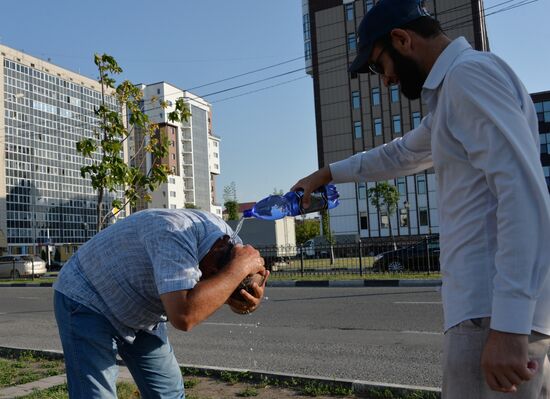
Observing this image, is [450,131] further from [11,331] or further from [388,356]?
[11,331]

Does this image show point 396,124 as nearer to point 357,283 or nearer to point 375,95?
point 375,95

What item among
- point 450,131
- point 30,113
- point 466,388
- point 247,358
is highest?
point 30,113

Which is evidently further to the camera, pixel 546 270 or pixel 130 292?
pixel 130 292

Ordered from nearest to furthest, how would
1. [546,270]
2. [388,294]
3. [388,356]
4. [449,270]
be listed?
[546,270]
[449,270]
[388,356]
[388,294]

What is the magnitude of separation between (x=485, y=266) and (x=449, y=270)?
0.44ft

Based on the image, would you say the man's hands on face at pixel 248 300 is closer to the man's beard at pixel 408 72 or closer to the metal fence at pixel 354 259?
the man's beard at pixel 408 72

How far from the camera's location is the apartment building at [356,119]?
53.2m

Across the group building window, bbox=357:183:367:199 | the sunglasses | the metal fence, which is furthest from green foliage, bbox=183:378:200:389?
building window, bbox=357:183:367:199

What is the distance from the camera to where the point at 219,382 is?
213 inches

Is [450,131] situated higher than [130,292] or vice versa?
[450,131]

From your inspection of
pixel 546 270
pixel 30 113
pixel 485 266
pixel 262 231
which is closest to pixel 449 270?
pixel 485 266

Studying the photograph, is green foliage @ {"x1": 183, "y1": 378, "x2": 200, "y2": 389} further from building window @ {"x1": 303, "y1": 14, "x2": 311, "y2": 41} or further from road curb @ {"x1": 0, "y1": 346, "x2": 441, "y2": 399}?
building window @ {"x1": 303, "y1": 14, "x2": 311, "y2": 41}

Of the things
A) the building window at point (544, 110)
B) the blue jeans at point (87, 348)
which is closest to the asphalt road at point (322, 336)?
the blue jeans at point (87, 348)

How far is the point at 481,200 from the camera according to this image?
1672mm
